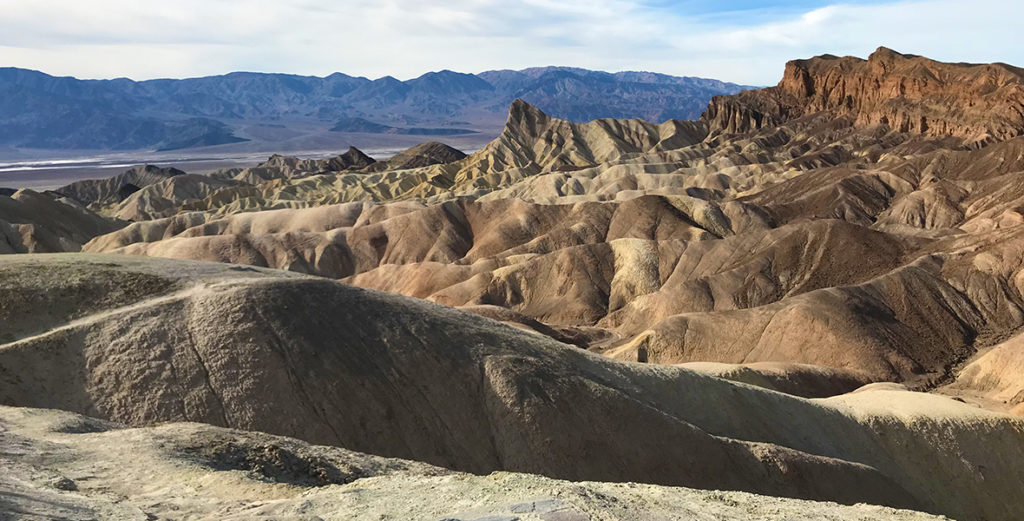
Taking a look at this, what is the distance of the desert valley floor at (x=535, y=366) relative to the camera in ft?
60.0

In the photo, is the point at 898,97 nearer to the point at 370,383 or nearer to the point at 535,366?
the point at 535,366

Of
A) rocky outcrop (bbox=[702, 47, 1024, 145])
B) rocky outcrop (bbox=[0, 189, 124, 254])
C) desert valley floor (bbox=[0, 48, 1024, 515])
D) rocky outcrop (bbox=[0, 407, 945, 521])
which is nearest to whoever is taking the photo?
rocky outcrop (bbox=[0, 407, 945, 521])

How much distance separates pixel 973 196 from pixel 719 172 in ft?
153

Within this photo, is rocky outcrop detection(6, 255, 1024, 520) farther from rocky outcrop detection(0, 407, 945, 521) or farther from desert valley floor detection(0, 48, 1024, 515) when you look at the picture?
rocky outcrop detection(0, 407, 945, 521)

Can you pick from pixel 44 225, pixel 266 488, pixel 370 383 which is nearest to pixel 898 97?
pixel 44 225

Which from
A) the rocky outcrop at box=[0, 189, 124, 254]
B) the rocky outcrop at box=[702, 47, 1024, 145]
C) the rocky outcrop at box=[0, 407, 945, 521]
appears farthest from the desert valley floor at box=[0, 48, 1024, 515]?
the rocky outcrop at box=[702, 47, 1024, 145]

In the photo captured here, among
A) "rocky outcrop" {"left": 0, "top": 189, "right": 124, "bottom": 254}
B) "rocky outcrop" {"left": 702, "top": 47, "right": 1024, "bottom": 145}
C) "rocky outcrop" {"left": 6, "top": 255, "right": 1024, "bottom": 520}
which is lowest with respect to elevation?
"rocky outcrop" {"left": 0, "top": 189, "right": 124, "bottom": 254}

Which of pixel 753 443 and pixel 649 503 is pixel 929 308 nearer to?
pixel 753 443

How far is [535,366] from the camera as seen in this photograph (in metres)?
31.7

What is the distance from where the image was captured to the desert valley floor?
18.3m

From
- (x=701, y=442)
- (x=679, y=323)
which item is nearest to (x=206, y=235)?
(x=679, y=323)

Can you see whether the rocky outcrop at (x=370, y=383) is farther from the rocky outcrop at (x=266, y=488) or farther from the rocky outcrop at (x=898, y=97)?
the rocky outcrop at (x=898, y=97)

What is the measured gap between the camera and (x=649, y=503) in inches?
678

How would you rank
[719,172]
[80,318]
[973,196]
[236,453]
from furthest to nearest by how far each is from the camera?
1. [719,172]
2. [973,196]
3. [80,318]
4. [236,453]
